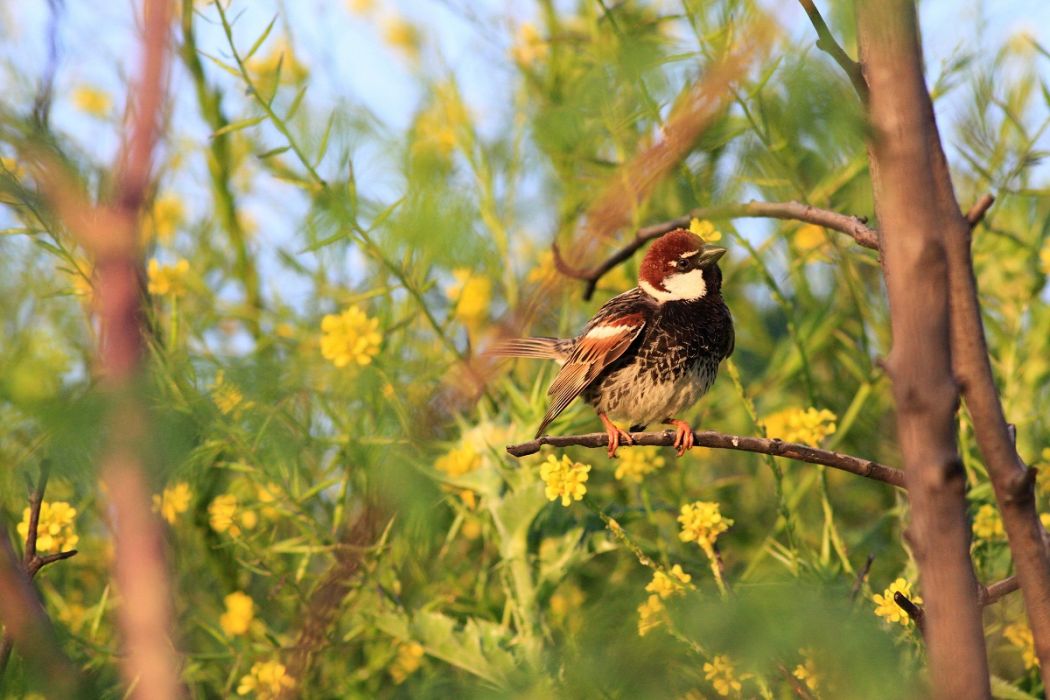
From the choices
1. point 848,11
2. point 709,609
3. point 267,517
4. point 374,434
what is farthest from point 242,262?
point 848,11

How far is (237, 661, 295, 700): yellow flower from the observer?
2400 millimetres

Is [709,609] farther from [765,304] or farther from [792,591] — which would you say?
[765,304]

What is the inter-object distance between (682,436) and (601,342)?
0.32 meters

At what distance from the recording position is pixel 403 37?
161 inches

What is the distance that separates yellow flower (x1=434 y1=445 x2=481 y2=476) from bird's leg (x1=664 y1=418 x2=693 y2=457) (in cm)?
45

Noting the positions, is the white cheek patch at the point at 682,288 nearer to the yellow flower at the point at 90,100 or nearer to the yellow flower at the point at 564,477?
the yellow flower at the point at 564,477

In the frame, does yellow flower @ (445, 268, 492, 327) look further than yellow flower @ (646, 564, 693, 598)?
Yes

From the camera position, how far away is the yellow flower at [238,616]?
260 cm

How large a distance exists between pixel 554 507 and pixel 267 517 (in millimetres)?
723

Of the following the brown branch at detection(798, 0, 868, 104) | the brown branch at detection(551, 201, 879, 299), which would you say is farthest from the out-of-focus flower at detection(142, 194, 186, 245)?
the brown branch at detection(798, 0, 868, 104)

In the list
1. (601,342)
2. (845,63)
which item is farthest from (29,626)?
(601,342)

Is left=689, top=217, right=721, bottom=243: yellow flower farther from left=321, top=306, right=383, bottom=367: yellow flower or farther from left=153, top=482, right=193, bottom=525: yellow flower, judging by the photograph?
left=153, top=482, right=193, bottom=525: yellow flower

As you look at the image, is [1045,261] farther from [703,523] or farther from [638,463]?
[703,523]

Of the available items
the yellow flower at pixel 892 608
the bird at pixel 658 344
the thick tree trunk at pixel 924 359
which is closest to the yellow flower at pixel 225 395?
the bird at pixel 658 344
